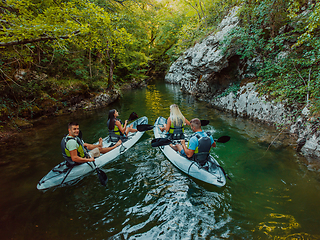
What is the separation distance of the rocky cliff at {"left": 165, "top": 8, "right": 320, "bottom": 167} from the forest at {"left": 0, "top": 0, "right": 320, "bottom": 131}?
0.47m

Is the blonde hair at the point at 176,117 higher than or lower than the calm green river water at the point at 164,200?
higher

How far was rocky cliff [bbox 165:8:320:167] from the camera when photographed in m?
4.77

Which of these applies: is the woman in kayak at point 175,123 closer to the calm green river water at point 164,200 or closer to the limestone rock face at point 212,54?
the calm green river water at point 164,200

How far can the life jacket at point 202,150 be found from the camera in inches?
143

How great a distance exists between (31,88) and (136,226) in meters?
9.46

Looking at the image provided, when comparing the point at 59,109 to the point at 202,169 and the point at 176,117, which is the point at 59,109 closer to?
the point at 176,117

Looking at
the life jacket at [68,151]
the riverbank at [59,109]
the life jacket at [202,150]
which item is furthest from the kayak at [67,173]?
the riverbank at [59,109]

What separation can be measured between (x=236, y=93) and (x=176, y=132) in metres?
5.71

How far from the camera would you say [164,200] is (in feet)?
10.9

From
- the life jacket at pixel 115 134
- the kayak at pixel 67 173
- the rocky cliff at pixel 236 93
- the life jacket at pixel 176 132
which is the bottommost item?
the kayak at pixel 67 173

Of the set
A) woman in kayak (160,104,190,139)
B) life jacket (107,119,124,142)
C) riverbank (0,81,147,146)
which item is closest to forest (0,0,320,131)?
riverbank (0,81,147,146)

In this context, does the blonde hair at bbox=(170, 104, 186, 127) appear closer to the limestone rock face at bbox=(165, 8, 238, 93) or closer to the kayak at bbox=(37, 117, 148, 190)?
the kayak at bbox=(37, 117, 148, 190)

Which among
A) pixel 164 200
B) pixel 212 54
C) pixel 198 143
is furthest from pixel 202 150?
pixel 212 54

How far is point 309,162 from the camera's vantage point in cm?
413
